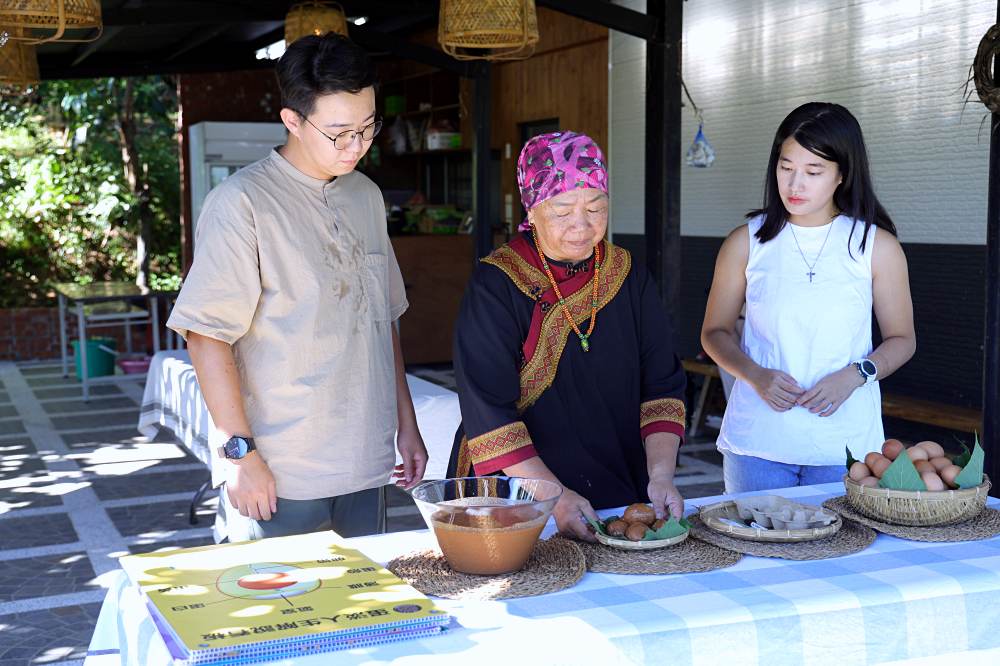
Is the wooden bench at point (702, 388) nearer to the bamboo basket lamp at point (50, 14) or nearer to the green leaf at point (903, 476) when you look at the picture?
the bamboo basket lamp at point (50, 14)

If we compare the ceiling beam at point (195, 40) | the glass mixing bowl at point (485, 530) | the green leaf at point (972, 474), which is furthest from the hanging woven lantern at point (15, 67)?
the green leaf at point (972, 474)

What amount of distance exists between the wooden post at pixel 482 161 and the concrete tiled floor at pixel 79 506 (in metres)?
2.24

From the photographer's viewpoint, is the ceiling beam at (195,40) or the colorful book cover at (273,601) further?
the ceiling beam at (195,40)

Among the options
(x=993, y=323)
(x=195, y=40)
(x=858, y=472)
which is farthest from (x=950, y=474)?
(x=195, y=40)

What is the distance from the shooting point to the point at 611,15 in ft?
18.6

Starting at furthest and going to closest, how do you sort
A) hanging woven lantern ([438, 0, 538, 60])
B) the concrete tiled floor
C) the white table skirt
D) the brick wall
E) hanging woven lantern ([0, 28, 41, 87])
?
the brick wall, hanging woven lantern ([0, 28, 41, 87]), hanging woven lantern ([438, 0, 538, 60]), the white table skirt, the concrete tiled floor

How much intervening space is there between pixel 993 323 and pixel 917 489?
1732 millimetres

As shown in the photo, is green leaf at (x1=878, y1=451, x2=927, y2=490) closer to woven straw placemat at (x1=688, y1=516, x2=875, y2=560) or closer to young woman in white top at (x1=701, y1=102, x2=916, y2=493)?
woven straw placemat at (x1=688, y1=516, x2=875, y2=560)

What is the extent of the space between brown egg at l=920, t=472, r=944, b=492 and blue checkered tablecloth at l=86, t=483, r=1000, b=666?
0.17 m

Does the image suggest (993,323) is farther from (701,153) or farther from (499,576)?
(701,153)

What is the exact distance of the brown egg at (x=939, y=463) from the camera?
2004mm

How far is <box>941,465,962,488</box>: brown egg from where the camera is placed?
6.46 feet

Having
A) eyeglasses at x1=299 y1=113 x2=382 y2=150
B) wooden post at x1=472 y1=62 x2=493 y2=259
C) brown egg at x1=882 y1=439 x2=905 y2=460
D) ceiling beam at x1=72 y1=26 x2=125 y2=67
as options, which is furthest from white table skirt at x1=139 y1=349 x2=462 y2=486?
ceiling beam at x1=72 y1=26 x2=125 y2=67

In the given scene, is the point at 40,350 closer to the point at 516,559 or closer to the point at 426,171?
the point at 426,171
